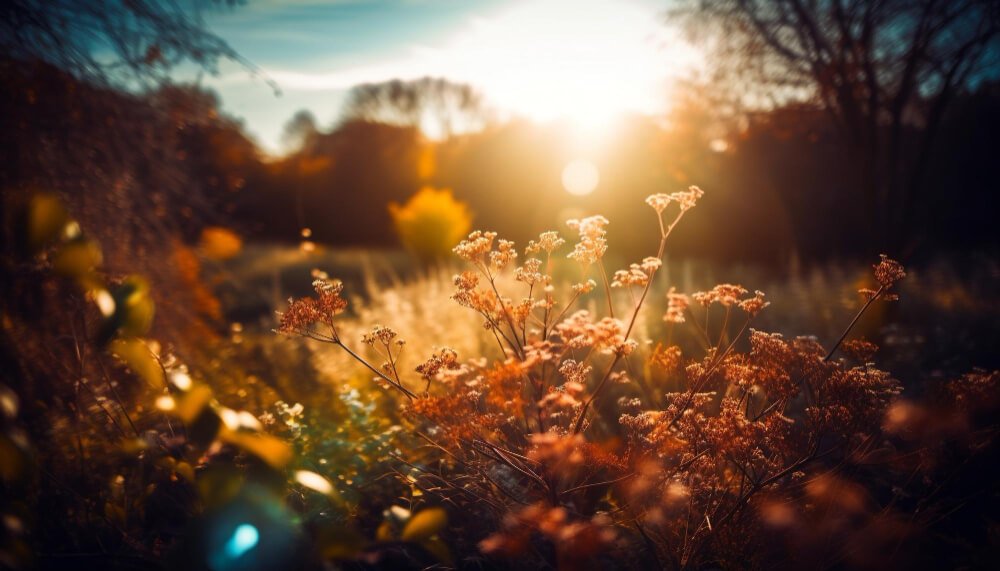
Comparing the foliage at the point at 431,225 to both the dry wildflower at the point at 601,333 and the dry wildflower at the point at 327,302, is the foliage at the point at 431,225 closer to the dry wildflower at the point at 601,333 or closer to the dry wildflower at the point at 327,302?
the dry wildflower at the point at 327,302

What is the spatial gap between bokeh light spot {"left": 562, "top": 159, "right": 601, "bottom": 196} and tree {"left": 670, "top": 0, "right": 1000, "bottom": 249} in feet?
26.0

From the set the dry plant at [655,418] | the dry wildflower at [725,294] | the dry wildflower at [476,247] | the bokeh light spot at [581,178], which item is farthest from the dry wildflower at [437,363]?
the bokeh light spot at [581,178]

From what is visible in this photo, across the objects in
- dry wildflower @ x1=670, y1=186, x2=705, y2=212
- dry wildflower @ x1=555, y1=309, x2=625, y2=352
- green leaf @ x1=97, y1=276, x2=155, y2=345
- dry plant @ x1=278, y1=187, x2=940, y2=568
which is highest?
dry wildflower @ x1=670, y1=186, x2=705, y2=212

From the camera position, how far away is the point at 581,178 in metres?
14.1

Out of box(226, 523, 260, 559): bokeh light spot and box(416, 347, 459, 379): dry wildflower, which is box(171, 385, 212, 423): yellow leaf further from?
box(416, 347, 459, 379): dry wildflower

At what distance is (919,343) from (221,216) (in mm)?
6840

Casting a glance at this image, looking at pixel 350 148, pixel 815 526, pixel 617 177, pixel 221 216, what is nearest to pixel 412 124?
pixel 350 148

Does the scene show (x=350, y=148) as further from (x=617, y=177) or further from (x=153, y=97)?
(x=153, y=97)

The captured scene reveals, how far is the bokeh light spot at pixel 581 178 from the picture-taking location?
13.8 m

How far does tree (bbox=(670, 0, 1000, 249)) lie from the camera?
4.37 m

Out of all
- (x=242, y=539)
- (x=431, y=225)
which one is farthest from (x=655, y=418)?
(x=431, y=225)

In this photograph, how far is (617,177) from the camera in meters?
13.6

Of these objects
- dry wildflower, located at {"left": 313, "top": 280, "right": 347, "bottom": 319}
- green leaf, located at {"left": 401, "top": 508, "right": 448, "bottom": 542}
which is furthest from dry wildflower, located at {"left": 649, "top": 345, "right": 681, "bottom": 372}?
green leaf, located at {"left": 401, "top": 508, "right": 448, "bottom": 542}

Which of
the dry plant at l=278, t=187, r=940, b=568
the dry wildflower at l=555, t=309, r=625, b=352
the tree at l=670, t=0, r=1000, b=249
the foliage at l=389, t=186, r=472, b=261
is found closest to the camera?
the dry wildflower at l=555, t=309, r=625, b=352
